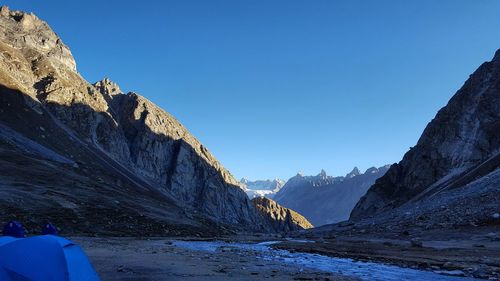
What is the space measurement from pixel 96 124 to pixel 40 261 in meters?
144

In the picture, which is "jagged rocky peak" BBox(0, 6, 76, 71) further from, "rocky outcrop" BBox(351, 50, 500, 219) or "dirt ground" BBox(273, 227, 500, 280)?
"dirt ground" BBox(273, 227, 500, 280)

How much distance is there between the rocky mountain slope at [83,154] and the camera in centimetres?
5125

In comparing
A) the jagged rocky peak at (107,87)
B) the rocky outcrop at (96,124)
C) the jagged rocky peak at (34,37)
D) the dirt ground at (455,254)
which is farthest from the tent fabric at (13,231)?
the jagged rocky peak at (107,87)

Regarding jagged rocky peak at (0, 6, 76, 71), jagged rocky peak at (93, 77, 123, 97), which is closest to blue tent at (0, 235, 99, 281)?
jagged rocky peak at (0, 6, 76, 71)

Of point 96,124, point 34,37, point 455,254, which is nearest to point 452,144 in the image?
point 455,254

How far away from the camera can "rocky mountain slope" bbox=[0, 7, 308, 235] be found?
51.2 meters

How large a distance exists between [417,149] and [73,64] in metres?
134

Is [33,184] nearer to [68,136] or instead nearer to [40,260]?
[40,260]

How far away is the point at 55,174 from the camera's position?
66500 mm

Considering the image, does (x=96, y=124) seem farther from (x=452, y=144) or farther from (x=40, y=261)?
(x=40, y=261)

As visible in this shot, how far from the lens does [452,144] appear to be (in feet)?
364

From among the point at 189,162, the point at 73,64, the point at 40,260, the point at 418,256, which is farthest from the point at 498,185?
the point at 73,64

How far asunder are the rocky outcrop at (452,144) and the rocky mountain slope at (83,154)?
53.3 m

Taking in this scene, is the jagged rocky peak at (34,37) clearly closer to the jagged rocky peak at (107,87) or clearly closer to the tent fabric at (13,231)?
A: the jagged rocky peak at (107,87)
